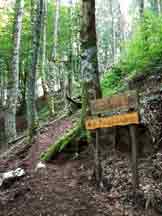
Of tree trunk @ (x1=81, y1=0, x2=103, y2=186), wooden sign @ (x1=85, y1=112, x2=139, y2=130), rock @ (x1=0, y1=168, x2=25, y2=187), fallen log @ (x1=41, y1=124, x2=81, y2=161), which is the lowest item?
rock @ (x1=0, y1=168, x2=25, y2=187)

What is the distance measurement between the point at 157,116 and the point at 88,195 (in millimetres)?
2180

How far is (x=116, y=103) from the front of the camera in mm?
7020

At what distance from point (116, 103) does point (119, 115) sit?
0.26 m

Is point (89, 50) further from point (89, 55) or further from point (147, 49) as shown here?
point (147, 49)

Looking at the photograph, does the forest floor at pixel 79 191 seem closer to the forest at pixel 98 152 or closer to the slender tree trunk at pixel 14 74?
the forest at pixel 98 152

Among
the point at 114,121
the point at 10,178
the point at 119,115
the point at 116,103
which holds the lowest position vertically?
the point at 10,178

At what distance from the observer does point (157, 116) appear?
778 cm

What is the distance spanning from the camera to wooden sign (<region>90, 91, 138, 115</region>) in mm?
6728

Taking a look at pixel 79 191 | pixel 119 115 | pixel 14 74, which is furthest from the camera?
pixel 14 74

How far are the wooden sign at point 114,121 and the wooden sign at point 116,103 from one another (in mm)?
150

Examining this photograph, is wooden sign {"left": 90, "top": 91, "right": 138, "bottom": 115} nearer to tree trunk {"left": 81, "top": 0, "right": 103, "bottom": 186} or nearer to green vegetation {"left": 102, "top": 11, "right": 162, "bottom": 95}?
tree trunk {"left": 81, "top": 0, "right": 103, "bottom": 186}

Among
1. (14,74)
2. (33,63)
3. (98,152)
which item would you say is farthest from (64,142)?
(14,74)

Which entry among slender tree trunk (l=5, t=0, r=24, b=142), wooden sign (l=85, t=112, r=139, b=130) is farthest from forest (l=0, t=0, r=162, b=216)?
slender tree trunk (l=5, t=0, r=24, b=142)

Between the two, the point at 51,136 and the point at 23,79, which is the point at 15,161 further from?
the point at 23,79
